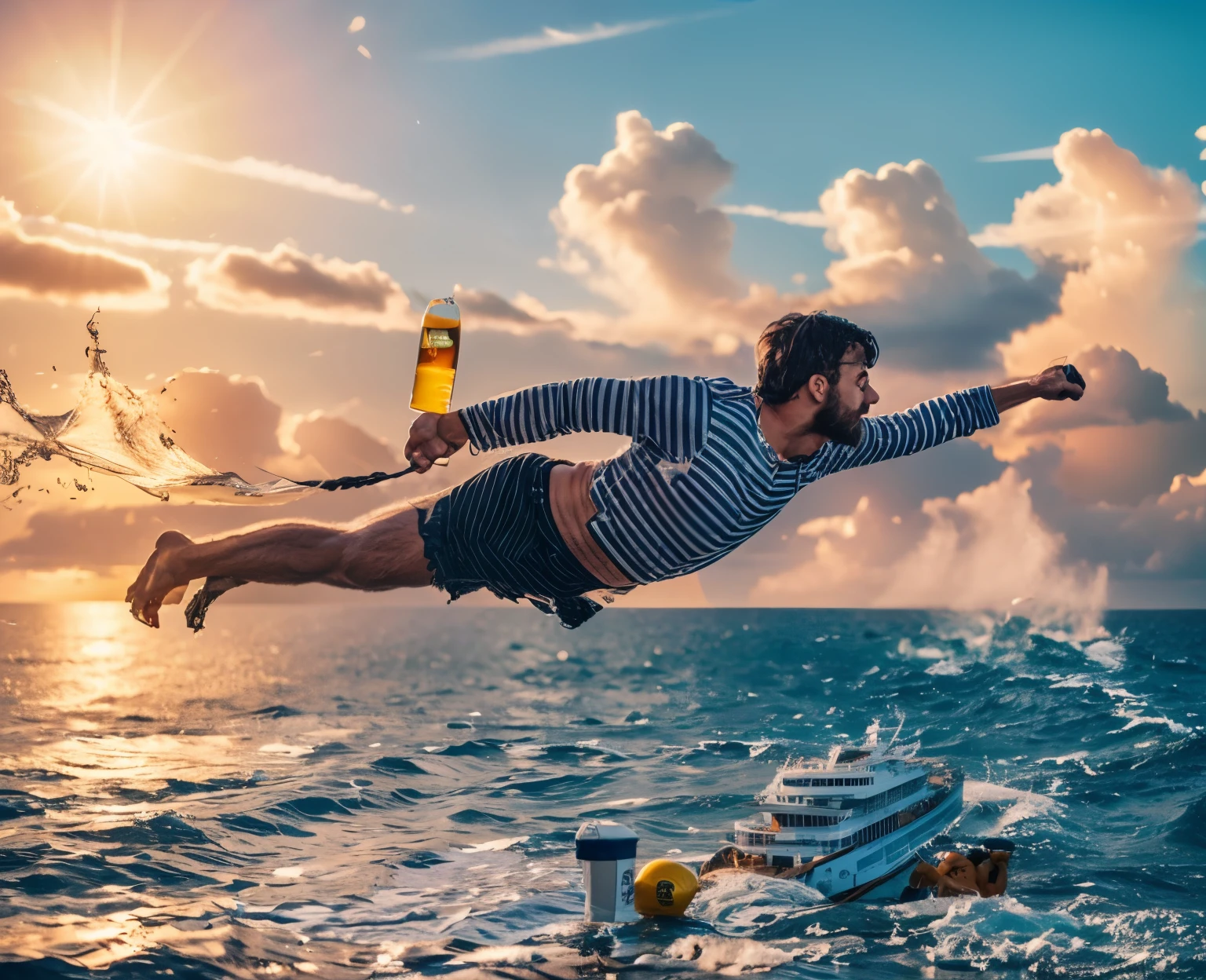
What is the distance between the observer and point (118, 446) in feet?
23.6

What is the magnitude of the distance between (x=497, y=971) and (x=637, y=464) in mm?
12047

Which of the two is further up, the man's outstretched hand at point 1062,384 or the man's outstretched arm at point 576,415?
the man's outstretched hand at point 1062,384

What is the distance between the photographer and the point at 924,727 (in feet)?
171

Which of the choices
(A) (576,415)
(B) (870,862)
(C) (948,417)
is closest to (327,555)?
(A) (576,415)

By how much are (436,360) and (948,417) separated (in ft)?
9.89

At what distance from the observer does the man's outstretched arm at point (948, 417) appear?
6.27 m

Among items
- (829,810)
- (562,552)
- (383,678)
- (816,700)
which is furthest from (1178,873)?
(383,678)

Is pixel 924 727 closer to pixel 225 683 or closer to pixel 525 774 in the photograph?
pixel 525 774

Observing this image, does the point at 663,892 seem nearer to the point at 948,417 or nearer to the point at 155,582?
the point at 948,417

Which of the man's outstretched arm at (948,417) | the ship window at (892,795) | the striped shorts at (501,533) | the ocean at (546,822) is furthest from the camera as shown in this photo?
the ship window at (892,795)

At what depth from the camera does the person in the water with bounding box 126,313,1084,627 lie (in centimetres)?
516

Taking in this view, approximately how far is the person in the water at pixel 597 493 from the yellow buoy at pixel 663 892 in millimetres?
13609

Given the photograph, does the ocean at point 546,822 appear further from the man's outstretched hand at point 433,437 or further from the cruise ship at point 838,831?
the man's outstretched hand at point 433,437

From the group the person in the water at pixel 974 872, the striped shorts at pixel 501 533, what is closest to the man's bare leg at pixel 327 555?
the striped shorts at pixel 501 533
